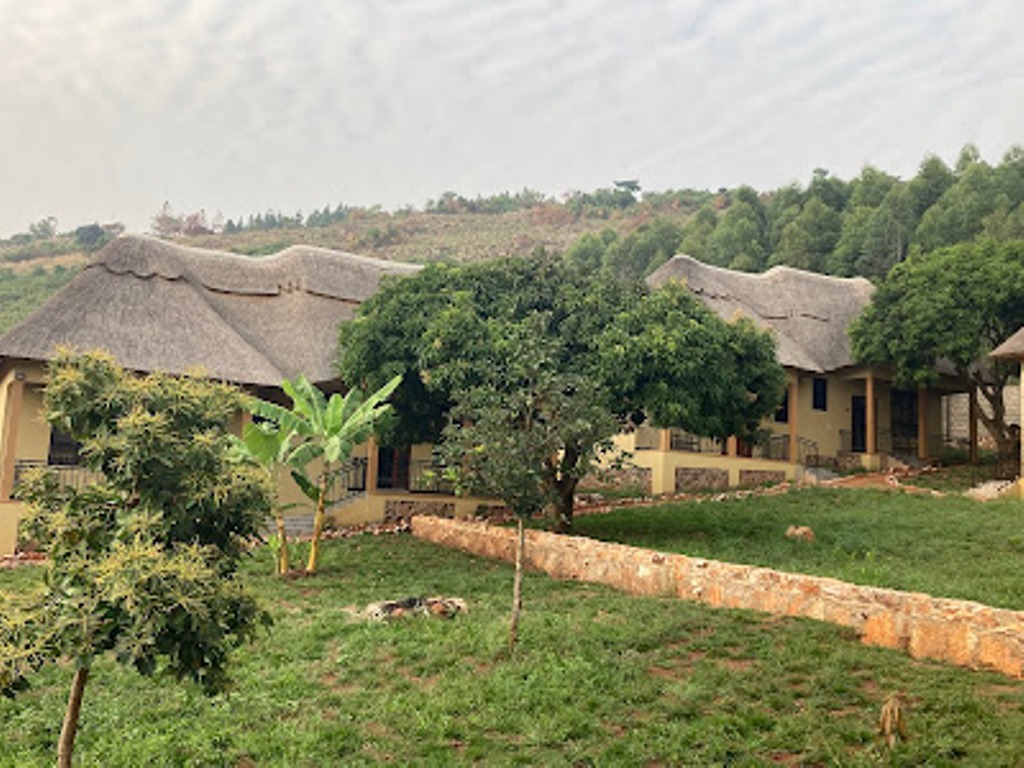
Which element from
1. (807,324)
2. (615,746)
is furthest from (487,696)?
(807,324)

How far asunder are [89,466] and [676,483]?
65.1 feet

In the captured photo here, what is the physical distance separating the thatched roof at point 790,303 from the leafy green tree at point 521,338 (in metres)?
7.56

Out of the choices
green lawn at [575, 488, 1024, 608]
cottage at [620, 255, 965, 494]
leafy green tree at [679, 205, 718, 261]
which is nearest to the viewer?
green lawn at [575, 488, 1024, 608]

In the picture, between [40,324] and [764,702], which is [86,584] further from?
[40,324]

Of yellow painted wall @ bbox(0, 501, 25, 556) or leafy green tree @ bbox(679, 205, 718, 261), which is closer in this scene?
yellow painted wall @ bbox(0, 501, 25, 556)

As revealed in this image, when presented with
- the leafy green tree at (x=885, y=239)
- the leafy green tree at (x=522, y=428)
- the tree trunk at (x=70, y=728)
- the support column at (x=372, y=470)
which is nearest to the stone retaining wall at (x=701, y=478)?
the leafy green tree at (x=522, y=428)

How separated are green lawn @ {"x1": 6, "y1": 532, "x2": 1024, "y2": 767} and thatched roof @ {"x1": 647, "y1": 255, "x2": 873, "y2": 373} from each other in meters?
17.8

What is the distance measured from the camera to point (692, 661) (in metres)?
8.57

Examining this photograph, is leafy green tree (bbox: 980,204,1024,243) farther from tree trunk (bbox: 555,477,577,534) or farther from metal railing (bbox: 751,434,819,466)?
tree trunk (bbox: 555,477,577,534)

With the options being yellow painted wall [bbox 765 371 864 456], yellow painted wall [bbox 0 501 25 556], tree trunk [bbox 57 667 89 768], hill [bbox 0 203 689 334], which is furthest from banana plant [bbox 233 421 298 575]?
hill [bbox 0 203 689 334]

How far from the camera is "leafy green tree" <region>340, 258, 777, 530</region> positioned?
1538cm

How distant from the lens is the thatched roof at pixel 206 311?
19.3 m

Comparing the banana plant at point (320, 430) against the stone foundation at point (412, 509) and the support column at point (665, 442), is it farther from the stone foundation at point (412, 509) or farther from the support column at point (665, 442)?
the support column at point (665, 442)

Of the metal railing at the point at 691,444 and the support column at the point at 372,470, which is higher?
the metal railing at the point at 691,444
